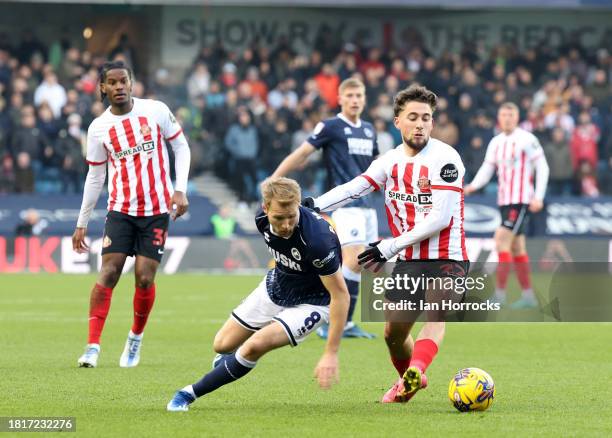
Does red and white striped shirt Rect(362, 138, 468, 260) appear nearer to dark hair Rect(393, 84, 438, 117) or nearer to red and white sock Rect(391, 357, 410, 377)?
dark hair Rect(393, 84, 438, 117)

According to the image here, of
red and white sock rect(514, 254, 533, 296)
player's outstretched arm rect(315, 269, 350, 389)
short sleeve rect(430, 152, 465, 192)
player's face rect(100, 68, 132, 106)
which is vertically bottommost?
red and white sock rect(514, 254, 533, 296)

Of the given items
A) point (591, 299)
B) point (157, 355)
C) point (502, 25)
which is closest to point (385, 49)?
point (502, 25)

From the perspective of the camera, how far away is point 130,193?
995 centimetres

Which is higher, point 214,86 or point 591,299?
point 214,86

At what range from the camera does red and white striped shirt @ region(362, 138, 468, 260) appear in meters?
7.68

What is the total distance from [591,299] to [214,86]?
404 inches

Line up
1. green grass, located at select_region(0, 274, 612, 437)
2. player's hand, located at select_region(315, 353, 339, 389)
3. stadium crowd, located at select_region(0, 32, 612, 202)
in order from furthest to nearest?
1. stadium crowd, located at select_region(0, 32, 612, 202)
2. green grass, located at select_region(0, 274, 612, 437)
3. player's hand, located at select_region(315, 353, 339, 389)

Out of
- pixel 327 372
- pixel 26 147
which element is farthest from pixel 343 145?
pixel 26 147

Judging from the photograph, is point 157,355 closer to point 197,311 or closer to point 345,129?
point 345,129

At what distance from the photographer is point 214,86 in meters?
25.1

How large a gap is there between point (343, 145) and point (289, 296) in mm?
4678

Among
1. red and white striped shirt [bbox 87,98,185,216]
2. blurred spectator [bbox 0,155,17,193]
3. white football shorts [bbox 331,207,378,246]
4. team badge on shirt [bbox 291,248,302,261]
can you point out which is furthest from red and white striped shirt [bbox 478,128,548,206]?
blurred spectator [bbox 0,155,17,193]

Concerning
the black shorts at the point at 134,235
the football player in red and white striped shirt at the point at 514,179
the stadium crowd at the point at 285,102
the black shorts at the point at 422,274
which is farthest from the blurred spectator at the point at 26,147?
the black shorts at the point at 422,274

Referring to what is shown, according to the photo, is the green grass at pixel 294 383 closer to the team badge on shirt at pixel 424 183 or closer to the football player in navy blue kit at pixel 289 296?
the football player in navy blue kit at pixel 289 296
